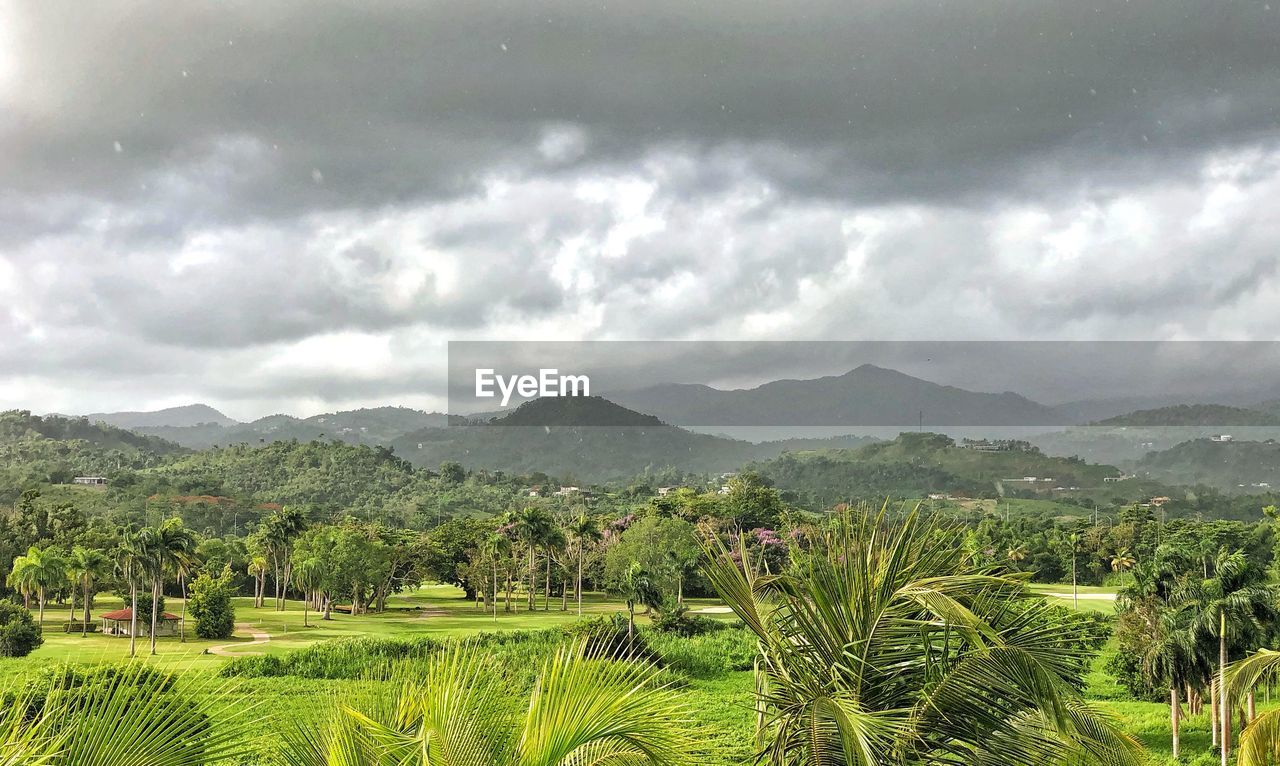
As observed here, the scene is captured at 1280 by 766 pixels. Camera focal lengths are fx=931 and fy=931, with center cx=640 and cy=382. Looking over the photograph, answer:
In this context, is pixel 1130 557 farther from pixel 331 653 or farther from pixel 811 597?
pixel 811 597

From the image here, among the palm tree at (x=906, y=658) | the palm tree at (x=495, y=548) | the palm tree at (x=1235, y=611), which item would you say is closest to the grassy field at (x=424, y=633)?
the palm tree at (x=495, y=548)

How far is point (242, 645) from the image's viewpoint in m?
42.3

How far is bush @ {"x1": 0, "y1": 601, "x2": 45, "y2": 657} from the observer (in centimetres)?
3831

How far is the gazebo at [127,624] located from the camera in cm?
4662

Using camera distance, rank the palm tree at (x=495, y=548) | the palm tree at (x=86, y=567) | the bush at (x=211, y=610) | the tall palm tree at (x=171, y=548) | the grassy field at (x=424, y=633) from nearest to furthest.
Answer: the grassy field at (x=424, y=633) < the tall palm tree at (x=171, y=548) < the bush at (x=211, y=610) < the palm tree at (x=86, y=567) < the palm tree at (x=495, y=548)

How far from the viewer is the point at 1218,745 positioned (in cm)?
2816

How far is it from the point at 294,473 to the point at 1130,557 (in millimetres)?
131195

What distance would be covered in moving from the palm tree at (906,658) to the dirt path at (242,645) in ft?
121

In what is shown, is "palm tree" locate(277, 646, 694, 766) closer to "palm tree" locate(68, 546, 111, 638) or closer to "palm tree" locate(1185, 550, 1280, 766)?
"palm tree" locate(1185, 550, 1280, 766)

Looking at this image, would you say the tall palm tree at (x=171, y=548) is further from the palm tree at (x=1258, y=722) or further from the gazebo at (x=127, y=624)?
the palm tree at (x=1258, y=722)

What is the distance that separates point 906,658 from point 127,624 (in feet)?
169

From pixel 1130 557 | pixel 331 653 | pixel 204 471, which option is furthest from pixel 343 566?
pixel 204 471

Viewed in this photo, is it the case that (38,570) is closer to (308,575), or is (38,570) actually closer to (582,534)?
(308,575)

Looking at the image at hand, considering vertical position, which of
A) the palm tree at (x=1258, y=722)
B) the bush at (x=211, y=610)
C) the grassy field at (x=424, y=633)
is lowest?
the grassy field at (x=424, y=633)
